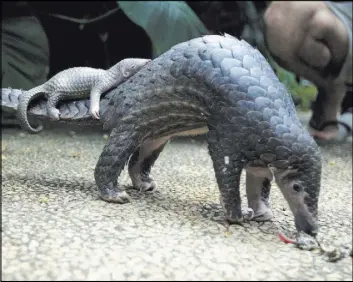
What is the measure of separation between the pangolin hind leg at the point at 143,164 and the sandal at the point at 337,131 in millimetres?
2032

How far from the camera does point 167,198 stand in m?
1.79

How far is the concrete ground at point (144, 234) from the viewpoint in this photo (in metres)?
1.05

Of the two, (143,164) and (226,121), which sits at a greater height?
(226,121)

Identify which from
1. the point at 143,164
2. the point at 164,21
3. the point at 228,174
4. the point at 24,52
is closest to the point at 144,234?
the point at 228,174

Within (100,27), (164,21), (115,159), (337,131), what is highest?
(164,21)

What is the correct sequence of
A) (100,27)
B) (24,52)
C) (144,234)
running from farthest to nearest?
(100,27) → (24,52) → (144,234)

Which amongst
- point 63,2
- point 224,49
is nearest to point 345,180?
point 224,49

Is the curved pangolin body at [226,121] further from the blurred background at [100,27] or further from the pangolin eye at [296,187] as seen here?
the blurred background at [100,27]

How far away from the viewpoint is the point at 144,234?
1.31m

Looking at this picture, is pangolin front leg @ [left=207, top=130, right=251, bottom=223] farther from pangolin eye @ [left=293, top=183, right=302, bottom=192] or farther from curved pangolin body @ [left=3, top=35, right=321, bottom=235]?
pangolin eye @ [left=293, top=183, right=302, bottom=192]

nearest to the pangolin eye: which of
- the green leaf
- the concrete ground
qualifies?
the concrete ground

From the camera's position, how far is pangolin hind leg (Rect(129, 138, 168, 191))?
187cm

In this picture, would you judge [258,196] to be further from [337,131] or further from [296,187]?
[337,131]

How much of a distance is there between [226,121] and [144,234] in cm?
41
